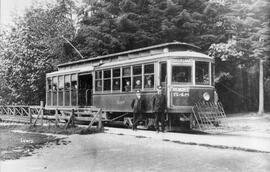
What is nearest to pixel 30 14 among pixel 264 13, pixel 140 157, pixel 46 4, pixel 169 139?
pixel 46 4

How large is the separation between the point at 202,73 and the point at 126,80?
3.64m

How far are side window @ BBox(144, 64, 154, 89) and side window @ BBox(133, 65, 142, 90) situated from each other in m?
0.36

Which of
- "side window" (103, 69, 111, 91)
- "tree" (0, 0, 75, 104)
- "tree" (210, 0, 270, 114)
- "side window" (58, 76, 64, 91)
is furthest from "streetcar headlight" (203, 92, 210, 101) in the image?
"tree" (0, 0, 75, 104)

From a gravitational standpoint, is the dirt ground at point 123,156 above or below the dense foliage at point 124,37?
below

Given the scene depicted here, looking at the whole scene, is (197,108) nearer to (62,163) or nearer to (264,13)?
(62,163)

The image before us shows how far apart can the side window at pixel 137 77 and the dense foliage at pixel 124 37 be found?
9.57 meters

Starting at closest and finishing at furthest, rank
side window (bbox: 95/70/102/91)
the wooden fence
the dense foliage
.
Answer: the wooden fence < side window (bbox: 95/70/102/91) < the dense foliage

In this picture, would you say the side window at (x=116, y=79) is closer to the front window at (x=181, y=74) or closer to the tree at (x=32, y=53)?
the front window at (x=181, y=74)

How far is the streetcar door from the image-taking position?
2350 cm

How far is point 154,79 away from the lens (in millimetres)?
17438

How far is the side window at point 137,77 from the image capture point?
1828 centimetres

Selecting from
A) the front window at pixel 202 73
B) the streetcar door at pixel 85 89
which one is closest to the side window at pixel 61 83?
the streetcar door at pixel 85 89

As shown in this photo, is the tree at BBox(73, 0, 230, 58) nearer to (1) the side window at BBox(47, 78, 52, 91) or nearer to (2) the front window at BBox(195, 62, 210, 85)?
(1) the side window at BBox(47, 78, 52, 91)

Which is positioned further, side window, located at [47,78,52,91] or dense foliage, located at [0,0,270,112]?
dense foliage, located at [0,0,270,112]
